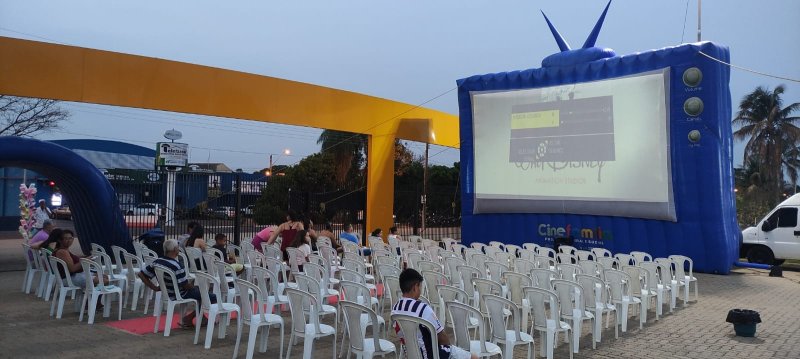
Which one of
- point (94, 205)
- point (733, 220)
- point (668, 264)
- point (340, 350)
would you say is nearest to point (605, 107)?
point (733, 220)

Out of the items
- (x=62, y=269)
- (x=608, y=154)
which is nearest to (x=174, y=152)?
(x=608, y=154)

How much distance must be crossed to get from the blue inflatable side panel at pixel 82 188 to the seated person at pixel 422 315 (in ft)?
30.4

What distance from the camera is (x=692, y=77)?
41.5 feet

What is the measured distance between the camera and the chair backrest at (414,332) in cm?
391

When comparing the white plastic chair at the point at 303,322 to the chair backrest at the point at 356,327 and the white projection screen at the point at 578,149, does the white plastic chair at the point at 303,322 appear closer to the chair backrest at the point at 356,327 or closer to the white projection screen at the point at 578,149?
the chair backrest at the point at 356,327

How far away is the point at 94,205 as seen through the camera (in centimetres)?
1140

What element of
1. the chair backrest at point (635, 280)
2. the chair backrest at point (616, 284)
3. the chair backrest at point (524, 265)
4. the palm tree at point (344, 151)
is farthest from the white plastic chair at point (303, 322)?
the palm tree at point (344, 151)

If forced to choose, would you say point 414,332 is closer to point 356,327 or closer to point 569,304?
point 356,327

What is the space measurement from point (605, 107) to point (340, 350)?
10.4 metres

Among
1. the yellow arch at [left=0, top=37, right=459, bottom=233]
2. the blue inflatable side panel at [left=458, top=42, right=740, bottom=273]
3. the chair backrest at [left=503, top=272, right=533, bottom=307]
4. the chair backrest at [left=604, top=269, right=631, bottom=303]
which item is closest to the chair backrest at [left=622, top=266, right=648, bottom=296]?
the chair backrest at [left=604, top=269, right=631, bottom=303]

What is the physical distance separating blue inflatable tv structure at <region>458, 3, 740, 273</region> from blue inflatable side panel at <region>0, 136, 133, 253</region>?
30.3 feet

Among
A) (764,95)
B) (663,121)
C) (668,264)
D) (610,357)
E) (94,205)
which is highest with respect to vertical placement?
(764,95)

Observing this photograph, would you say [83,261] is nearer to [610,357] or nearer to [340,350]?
[340,350]

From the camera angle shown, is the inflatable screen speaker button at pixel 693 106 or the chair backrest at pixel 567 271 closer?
the chair backrest at pixel 567 271
